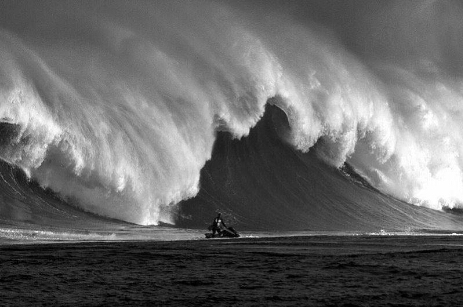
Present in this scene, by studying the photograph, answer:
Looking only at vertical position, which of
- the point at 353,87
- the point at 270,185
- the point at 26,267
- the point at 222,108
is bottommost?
the point at 26,267

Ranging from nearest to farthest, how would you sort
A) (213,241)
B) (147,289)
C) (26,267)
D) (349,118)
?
1. (147,289)
2. (26,267)
3. (213,241)
4. (349,118)

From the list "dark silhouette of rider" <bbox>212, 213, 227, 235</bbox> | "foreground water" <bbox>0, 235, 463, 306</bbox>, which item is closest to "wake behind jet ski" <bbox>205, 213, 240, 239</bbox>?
"dark silhouette of rider" <bbox>212, 213, 227, 235</bbox>

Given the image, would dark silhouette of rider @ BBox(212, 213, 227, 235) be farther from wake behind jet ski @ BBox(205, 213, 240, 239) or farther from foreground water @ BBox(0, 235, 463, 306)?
foreground water @ BBox(0, 235, 463, 306)

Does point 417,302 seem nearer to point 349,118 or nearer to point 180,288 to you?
point 180,288

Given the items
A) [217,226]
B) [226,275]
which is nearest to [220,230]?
[217,226]

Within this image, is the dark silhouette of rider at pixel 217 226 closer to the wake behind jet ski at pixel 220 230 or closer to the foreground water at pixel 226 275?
the wake behind jet ski at pixel 220 230

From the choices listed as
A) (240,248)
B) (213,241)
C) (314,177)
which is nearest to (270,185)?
(314,177)

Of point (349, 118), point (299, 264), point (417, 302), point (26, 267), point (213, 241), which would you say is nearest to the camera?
point (417, 302)

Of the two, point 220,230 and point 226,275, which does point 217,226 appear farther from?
point 226,275

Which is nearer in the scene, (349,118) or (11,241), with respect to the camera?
(11,241)
